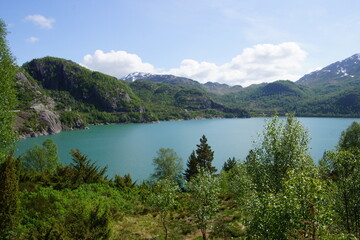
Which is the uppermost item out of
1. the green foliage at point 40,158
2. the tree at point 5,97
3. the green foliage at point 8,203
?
the tree at point 5,97

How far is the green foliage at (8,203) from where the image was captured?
37.1 feet

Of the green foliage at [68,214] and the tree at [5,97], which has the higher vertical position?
the tree at [5,97]

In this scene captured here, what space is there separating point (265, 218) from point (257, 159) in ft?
27.5

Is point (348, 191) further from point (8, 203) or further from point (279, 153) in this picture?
point (8, 203)

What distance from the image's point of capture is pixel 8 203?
11.5m

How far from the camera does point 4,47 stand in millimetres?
18078

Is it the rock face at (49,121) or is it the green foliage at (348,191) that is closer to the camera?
the green foliage at (348,191)

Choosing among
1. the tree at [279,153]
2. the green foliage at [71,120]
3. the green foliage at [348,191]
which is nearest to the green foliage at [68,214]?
the tree at [279,153]

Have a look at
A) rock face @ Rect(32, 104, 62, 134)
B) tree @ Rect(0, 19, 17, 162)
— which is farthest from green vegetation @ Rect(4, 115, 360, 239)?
rock face @ Rect(32, 104, 62, 134)


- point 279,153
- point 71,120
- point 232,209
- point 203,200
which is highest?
point 279,153

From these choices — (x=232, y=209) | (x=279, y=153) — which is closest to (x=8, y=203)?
(x=279, y=153)

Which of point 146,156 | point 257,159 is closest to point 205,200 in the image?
point 257,159

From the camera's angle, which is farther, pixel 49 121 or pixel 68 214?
pixel 49 121

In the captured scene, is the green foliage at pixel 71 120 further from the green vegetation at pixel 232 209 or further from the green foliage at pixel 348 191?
the green foliage at pixel 348 191
